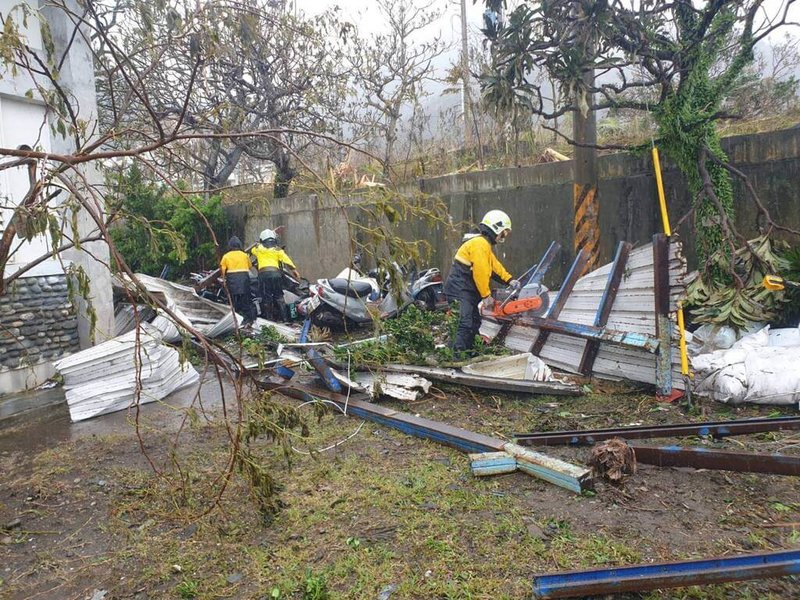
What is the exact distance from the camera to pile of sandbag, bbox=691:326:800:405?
4324 mm

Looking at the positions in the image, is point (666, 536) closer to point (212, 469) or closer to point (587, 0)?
point (212, 469)

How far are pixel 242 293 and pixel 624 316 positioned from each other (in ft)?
18.9

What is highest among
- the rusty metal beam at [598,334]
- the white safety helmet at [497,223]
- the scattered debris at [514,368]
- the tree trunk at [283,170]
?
the tree trunk at [283,170]

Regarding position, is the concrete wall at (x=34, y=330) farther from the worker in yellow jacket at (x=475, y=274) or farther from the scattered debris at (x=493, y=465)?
the scattered debris at (x=493, y=465)

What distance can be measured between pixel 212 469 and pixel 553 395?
9.59 ft

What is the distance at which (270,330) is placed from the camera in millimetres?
8039

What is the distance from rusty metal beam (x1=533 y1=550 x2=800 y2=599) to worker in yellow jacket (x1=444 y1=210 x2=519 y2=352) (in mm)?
3679

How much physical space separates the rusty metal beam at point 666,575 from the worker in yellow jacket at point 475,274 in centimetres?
368

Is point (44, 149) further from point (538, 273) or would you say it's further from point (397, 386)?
point (538, 273)

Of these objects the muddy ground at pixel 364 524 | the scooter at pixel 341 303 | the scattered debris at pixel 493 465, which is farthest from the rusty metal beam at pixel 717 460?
the scooter at pixel 341 303

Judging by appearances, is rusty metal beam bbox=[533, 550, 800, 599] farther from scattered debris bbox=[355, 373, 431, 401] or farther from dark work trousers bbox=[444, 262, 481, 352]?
dark work trousers bbox=[444, 262, 481, 352]

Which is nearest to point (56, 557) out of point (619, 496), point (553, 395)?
point (619, 496)

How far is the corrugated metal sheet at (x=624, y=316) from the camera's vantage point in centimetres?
470

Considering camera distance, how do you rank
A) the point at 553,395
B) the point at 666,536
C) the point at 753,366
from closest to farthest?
the point at 666,536 → the point at 753,366 → the point at 553,395
